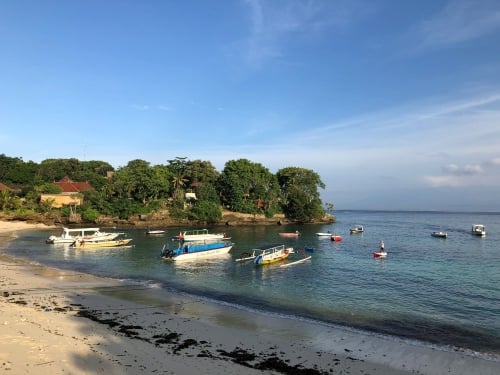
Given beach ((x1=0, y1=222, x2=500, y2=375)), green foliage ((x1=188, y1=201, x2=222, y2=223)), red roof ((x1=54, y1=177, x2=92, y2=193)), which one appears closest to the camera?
beach ((x1=0, y1=222, x2=500, y2=375))

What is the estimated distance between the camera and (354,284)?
112 feet

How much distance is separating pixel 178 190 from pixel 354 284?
83.8m

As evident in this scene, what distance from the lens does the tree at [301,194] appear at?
118 meters

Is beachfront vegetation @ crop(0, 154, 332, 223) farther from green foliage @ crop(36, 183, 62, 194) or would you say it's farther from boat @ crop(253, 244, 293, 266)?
boat @ crop(253, 244, 293, 266)

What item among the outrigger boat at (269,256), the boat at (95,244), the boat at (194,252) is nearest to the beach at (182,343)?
the outrigger boat at (269,256)

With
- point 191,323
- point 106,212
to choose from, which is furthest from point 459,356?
point 106,212

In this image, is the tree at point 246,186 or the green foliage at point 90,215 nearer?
the green foliage at point 90,215

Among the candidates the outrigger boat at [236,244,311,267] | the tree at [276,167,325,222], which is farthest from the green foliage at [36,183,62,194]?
the outrigger boat at [236,244,311,267]

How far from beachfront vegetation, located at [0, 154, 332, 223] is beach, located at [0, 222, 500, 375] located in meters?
78.9

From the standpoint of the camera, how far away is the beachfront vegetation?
101m

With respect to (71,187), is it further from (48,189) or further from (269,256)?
(269,256)

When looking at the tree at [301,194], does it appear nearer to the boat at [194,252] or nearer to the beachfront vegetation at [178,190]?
the beachfront vegetation at [178,190]

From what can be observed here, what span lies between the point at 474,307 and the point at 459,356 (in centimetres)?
1109

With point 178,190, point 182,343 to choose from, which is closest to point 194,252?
point 182,343
